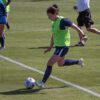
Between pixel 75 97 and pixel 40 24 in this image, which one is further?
pixel 40 24

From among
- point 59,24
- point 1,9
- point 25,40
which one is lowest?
point 25,40

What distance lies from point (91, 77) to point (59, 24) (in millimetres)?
1975

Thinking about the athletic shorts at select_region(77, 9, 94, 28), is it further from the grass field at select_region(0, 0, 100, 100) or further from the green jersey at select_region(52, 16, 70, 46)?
the green jersey at select_region(52, 16, 70, 46)

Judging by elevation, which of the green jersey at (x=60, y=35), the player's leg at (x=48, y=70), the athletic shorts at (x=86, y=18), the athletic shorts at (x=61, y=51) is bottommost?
the athletic shorts at (x=86, y=18)

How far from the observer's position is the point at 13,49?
17.4 meters

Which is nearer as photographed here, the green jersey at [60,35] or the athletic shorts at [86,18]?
the green jersey at [60,35]

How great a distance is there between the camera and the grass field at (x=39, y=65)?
36.0 feet

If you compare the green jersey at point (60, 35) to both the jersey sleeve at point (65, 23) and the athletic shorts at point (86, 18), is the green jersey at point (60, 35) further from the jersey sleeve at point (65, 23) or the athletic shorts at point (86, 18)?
the athletic shorts at point (86, 18)

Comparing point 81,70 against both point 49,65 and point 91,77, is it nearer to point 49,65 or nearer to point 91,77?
point 91,77

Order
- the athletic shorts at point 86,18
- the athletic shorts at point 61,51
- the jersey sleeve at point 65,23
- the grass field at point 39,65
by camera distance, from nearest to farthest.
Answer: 1. the grass field at point 39,65
2. the jersey sleeve at point 65,23
3. the athletic shorts at point 61,51
4. the athletic shorts at point 86,18

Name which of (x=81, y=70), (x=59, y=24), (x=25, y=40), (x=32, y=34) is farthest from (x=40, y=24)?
(x=59, y=24)

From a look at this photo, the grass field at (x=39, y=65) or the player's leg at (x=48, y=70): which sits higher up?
the player's leg at (x=48, y=70)

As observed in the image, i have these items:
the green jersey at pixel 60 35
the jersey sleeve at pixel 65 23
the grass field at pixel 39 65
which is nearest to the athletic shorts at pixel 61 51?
the green jersey at pixel 60 35

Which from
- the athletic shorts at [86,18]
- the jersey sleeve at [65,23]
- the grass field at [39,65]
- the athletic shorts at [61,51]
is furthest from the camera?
the athletic shorts at [86,18]
